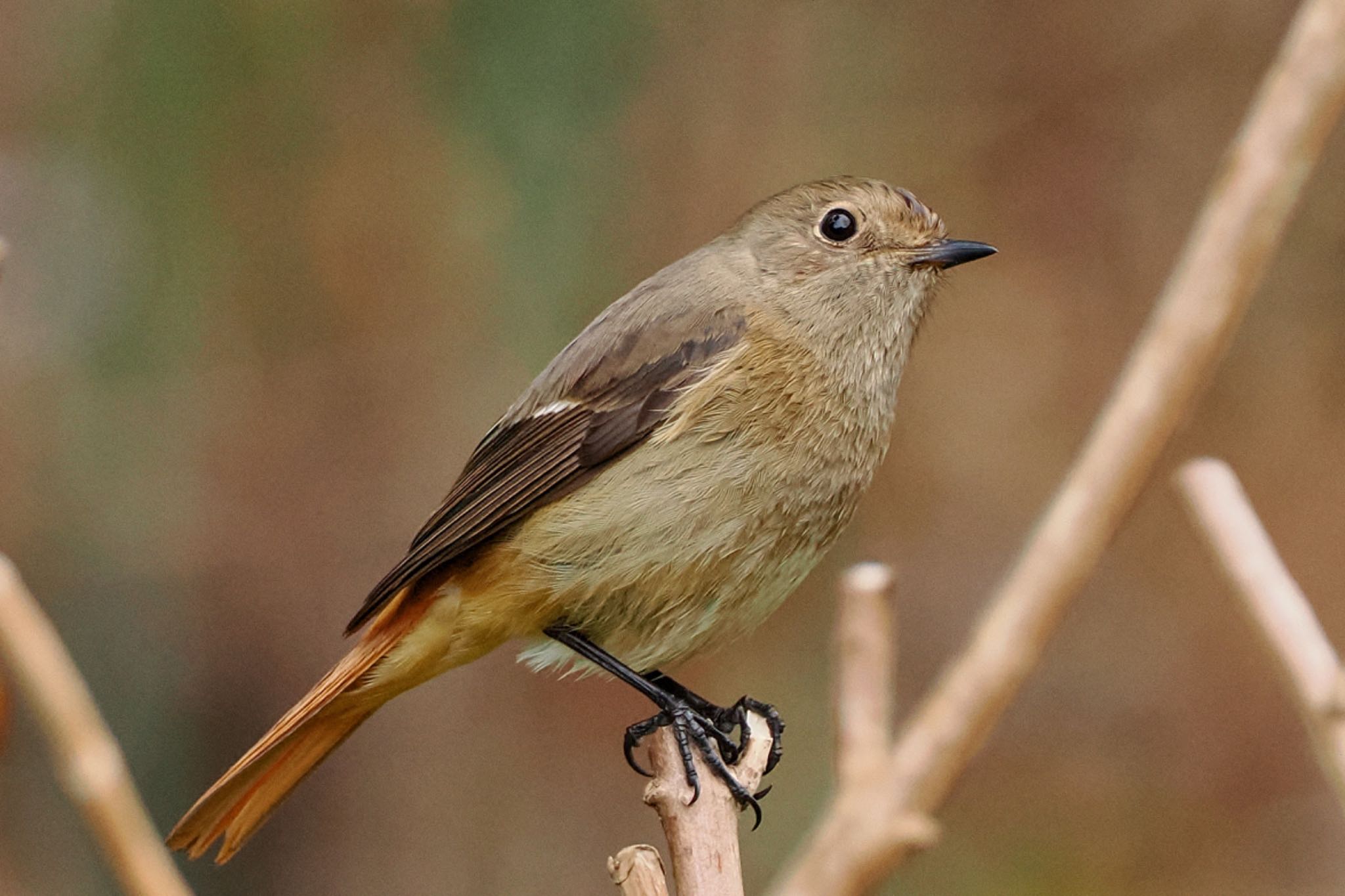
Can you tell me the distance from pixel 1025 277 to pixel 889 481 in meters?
0.76

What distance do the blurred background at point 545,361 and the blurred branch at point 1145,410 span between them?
3.59m

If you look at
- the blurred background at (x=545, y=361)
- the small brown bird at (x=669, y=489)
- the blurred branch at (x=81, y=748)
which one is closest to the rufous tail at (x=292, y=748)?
the small brown bird at (x=669, y=489)

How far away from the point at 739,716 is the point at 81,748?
6.19ft

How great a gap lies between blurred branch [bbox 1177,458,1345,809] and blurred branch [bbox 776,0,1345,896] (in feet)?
1.30

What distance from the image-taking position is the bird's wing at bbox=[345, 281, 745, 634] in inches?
107

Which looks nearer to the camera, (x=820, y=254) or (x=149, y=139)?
(x=820, y=254)

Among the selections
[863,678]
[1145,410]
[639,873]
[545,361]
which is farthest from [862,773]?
[545,361]

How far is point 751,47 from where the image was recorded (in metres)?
5.06

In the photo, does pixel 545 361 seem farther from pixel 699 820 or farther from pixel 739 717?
pixel 699 820

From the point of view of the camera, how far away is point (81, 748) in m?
0.93

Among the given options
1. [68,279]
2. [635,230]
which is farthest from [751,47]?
[68,279]

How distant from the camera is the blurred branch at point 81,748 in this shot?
909 mm

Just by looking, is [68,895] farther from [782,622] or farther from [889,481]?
[889,481]

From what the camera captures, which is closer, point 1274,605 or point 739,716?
point 1274,605
